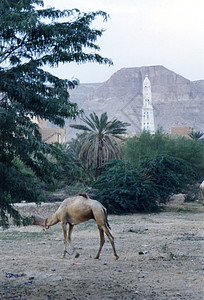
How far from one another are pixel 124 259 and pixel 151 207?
1242cm

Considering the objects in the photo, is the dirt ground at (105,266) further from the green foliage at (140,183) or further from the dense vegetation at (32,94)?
the green foliage at (140,183)

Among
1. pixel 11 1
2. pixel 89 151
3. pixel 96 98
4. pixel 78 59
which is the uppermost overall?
pixel 96 98

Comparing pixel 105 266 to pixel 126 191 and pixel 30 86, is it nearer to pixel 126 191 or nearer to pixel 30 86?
pixel 30 86

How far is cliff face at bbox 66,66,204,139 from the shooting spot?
471ft

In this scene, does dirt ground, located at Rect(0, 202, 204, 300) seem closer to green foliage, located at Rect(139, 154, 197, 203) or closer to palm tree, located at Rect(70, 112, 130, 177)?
green foliage, located at Rect(139, 154, 197, 203)

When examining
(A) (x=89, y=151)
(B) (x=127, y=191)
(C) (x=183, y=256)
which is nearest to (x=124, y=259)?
(C) (x=183, y=256)

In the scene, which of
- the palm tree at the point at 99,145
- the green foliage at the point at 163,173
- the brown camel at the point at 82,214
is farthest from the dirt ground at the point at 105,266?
the palm tree at the point at 99,145

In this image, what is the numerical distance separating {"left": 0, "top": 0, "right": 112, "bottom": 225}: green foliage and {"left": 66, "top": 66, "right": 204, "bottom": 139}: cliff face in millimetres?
124352

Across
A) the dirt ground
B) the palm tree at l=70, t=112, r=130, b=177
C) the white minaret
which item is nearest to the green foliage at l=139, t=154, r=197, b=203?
the palm tree at l=70, t=112, r=130, b=177

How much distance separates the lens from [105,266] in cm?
920

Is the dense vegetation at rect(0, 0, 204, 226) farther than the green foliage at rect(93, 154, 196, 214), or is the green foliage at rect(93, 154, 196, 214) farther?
the green foliage at rect(93, 154, 196, 214)

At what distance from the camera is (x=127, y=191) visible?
21375 mm

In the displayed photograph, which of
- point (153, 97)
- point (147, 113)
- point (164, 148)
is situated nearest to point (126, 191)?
point (164, 148)

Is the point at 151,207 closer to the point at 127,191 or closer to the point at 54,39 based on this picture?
the point at 127,191
